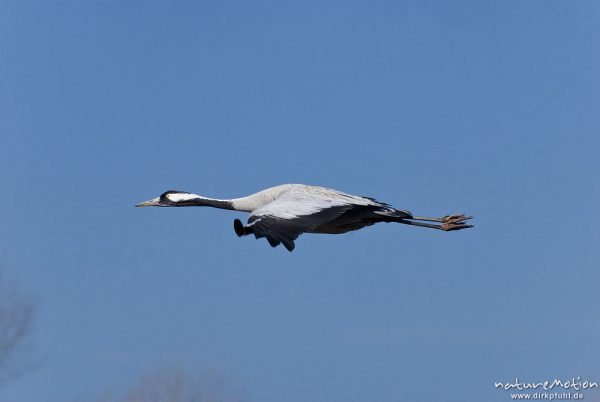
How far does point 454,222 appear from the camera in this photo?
22.5m

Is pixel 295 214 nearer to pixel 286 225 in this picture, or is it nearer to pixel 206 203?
pixel 286 225

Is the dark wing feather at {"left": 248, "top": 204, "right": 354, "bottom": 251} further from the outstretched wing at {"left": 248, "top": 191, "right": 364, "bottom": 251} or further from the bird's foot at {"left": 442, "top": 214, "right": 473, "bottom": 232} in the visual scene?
the bird's foot at {"left": 442, "top": 214, "right": 473, "bottom": 232}

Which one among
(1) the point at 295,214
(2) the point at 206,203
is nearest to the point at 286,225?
(1) the point at 295,214

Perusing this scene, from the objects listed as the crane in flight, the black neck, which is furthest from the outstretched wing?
the black neck

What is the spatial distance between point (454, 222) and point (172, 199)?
18.1 ft

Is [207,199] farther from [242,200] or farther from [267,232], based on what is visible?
[267,232]

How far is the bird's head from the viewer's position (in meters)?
22.0

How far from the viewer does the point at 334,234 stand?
66.7ft

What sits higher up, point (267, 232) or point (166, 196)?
point (166, 196)

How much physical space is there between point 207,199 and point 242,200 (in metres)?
1.06

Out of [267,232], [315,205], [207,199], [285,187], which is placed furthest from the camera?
[207,199]

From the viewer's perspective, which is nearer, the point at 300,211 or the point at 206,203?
the point at 300,211

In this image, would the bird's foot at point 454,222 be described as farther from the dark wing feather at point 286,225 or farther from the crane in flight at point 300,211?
the dark wing feather at point 286,225

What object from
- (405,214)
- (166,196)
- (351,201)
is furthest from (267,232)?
(166,196)
